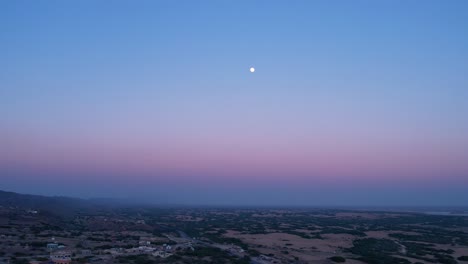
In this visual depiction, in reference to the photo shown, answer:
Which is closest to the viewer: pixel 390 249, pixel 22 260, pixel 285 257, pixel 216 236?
pixel 22 260

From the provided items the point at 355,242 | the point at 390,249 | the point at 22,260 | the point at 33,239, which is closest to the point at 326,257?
the point at 390,249

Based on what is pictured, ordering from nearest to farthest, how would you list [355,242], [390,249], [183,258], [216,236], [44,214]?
[183,258]
[390,249]
[355,242]
[216,236]
[44,214]

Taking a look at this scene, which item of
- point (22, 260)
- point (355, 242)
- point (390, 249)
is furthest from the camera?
point (355, 242)

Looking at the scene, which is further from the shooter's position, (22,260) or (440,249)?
(440,249)

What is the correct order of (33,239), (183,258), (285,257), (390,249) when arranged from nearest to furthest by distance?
(183,258) < (285,257) < (33,239) < (390,249)

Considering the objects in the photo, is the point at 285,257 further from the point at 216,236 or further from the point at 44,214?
the point at 44,214

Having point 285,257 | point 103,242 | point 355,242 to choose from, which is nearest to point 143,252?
point 103,242

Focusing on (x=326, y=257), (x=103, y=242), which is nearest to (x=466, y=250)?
(x=326, y=257)

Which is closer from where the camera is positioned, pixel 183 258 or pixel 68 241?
pixel 183 258

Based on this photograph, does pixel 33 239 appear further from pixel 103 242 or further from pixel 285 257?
pixel 285 257
